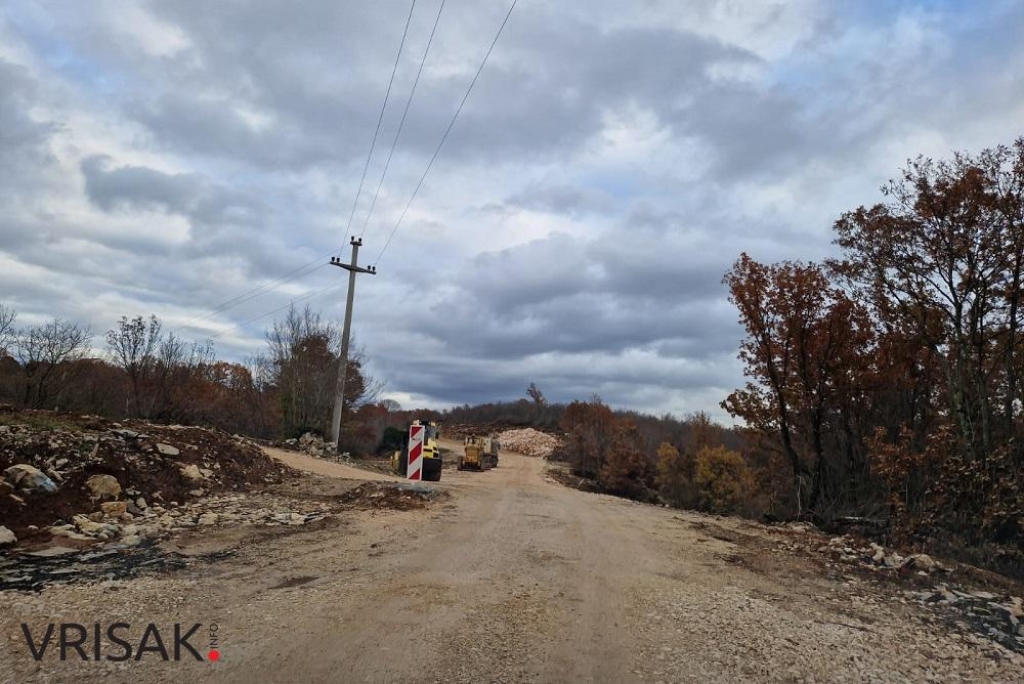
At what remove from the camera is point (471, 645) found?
529cm

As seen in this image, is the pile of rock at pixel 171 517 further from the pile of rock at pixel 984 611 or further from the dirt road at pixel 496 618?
the pile of rock at pixel 984 611

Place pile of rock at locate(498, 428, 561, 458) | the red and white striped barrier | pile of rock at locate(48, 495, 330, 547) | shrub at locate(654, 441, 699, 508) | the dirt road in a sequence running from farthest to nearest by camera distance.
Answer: pile of rock at locate(498, 428, 561, 458)
shrub at locate(654, 441, 699, 508)
the red and white striped barrier
pile of rock at locate(48, 495, 330, 547)
the dirt road

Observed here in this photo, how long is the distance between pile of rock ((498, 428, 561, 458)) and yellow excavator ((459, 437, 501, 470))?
21.4m

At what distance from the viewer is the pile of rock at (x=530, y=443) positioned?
2675 inches

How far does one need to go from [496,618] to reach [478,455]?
3273 cm

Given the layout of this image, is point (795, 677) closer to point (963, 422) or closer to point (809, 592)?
point (809, 592)

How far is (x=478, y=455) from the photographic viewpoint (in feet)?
126

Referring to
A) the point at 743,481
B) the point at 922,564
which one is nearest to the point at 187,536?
the point at 922,564

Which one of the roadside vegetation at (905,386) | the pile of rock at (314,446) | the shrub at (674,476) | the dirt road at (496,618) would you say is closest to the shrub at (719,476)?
the shrub at (674,476)

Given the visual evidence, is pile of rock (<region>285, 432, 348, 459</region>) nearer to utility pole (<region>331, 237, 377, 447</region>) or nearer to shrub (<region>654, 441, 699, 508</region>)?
utility pole (<region>331, 237, 377, 447</region>)

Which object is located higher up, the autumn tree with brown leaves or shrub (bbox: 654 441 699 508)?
the autumn tree with brown leaves

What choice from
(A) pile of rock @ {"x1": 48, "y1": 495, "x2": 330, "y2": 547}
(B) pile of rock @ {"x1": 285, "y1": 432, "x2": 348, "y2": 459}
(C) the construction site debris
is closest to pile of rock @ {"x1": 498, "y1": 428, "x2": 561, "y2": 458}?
(B) pile of rock @ {"x1": 285, "y1": 432, "x2": 348, "y2": 459}

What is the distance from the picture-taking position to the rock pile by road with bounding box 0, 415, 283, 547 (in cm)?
896

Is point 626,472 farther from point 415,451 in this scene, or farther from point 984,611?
point 984,611
